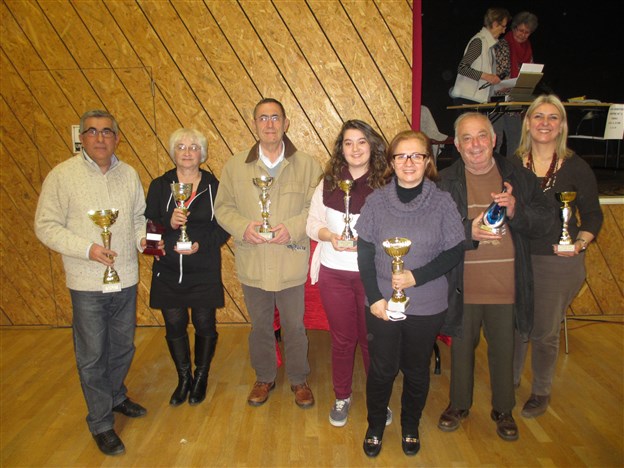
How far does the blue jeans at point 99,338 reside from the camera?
7.86ft

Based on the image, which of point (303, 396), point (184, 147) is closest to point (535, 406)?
point (303, 396)

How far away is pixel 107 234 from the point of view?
2.36 meters

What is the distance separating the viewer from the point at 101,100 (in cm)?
391

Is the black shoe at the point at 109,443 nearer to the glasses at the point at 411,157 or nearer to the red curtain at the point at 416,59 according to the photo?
the glasses at the point at 411,157

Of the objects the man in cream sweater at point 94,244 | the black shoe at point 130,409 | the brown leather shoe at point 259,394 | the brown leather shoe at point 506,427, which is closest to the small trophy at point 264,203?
the man in cream sweater at point 94,244

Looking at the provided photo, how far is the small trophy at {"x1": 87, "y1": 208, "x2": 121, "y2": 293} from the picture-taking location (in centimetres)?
233

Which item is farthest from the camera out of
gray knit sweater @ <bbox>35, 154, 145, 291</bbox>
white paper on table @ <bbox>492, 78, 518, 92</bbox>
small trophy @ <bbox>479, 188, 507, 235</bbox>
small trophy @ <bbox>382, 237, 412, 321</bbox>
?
white paper on table @ <bbox>492, 78, 518, 92</bbox>

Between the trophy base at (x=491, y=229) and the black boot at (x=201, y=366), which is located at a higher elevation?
the trophy base at (x=491, y=229)

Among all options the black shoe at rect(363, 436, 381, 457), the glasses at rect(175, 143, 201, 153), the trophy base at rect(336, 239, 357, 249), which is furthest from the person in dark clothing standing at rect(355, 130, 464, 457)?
the glasses at rect(175, 143, 201, 153)

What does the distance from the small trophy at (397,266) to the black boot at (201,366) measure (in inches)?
52.4

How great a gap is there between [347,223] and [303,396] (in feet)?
3.92

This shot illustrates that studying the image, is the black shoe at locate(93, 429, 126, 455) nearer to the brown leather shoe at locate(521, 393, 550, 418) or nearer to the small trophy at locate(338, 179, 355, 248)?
the small trophy at locate(338, 179, 355, 248)

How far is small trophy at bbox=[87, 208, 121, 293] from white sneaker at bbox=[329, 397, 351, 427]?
1387 mm

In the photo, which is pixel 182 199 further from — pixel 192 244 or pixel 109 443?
pixel 109 443
